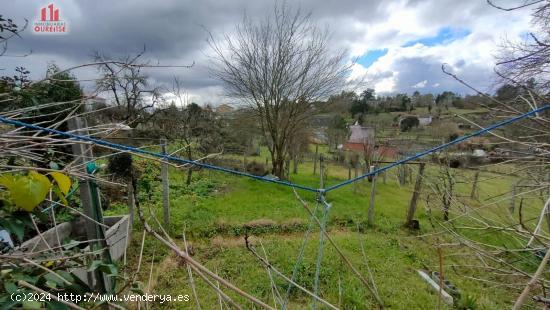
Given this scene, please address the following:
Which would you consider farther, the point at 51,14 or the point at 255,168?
the point at 255,168

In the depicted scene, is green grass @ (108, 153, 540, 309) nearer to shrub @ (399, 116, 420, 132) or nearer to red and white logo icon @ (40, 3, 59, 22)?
red and white logo icon @ (40, 3, 59, 22)

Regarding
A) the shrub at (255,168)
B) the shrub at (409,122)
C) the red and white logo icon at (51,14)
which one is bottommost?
the shrub at (255,168)

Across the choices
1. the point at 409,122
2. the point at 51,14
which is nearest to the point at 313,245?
the point at 51,14

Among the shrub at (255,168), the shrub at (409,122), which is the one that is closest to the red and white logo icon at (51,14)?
the shrub at (255,168)

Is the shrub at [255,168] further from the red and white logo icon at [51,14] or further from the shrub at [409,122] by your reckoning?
the shrub at [409,122]

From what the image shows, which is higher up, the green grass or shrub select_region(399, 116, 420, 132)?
shrub select_region(399, 116, 420, 132)

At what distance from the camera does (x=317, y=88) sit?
396 inches

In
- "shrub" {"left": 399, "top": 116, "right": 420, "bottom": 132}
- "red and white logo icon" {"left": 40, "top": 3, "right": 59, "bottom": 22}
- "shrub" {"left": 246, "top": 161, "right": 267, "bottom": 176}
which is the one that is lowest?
"shrub" {"left": 246, "top": 161, "right": 267, "bottom": 176}

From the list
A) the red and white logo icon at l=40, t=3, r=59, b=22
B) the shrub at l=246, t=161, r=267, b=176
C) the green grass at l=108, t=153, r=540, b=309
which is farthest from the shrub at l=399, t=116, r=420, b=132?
the red and white logo icon at l=40, t=3, r=59, b=22

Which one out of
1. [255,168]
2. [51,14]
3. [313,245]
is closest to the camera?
[51,14]

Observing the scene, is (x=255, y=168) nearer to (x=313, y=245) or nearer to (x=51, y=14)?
(x=313, y=245)

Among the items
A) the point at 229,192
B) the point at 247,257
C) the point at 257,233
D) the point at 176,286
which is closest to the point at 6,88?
the point at 176,286

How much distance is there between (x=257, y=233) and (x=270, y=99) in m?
6.17

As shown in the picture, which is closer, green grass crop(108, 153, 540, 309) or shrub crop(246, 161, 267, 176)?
green grass crop(108, 153, 540, 309)
